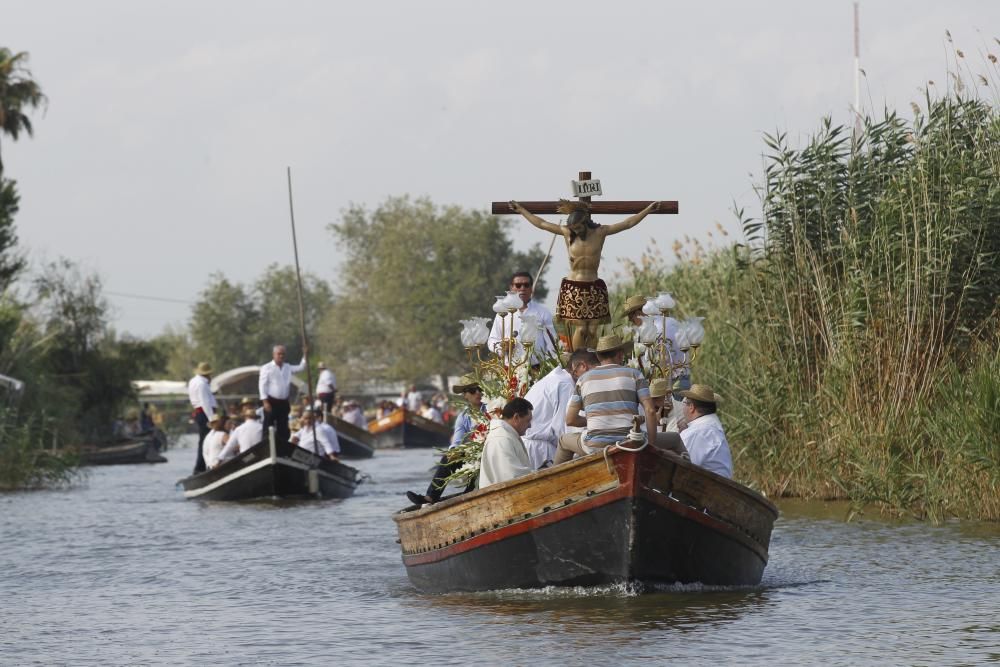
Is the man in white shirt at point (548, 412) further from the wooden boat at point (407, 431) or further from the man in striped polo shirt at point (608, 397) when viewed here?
the wooden boat at point (407, 431)

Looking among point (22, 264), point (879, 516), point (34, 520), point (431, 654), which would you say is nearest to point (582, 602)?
point (431, 654)

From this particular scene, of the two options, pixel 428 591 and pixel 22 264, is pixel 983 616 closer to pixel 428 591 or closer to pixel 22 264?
pixel 428 591

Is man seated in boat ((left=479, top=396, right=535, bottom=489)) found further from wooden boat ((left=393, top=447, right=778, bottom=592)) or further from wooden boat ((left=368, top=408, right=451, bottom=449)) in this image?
wooden boat ((left=368, top=408, right=451, bottom=449))

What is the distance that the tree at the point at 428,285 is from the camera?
86.4 metres

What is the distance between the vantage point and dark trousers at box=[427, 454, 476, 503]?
46.5ft

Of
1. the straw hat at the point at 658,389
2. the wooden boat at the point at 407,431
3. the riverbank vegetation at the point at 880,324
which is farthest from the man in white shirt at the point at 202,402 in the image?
the wooden boat at the point at 407,431

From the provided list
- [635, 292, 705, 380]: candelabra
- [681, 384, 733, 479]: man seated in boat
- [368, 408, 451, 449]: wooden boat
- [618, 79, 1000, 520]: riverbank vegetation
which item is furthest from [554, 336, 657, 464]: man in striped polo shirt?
[368, 408, 451, 449]: wooden boat

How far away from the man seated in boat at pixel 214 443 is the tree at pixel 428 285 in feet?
184

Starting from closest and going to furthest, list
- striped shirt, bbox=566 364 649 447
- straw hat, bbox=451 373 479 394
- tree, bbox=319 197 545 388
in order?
1. striped shirt, bbox=566 364 649 447
2. straw hat, bbox=451 373 479 394
3. tree, bbox=319 197 545 388

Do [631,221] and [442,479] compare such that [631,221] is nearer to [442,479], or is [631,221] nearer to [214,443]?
[442,479]

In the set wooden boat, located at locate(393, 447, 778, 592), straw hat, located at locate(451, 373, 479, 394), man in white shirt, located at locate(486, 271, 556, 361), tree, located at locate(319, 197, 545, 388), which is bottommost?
wooden boat, located at locate(393, 447, 778, 592)

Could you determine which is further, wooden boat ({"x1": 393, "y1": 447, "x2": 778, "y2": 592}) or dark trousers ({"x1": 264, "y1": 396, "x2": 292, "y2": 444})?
dark trousers ({"x1": 264, "y1": 396, "x2": 292, "y2": 444})

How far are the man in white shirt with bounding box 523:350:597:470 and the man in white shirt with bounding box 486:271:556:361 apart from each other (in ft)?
2.32

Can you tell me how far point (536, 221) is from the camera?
13.1 meters
